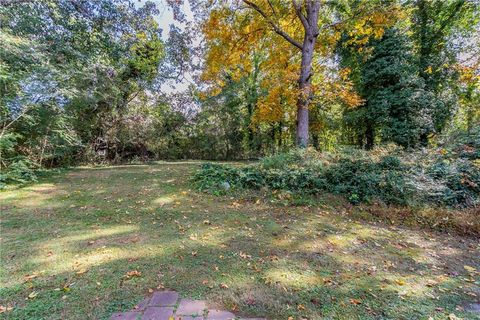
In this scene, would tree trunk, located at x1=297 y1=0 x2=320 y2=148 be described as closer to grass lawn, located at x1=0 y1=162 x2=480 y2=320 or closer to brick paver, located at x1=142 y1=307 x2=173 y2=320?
grass lawn, located at x1=0 y1=162 x2=480 y2=320

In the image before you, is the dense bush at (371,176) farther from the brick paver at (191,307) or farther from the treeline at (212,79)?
the brick paver at (191,307)

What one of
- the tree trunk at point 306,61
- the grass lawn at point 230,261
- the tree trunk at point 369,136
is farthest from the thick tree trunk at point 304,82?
the tree trunk at point 369,136

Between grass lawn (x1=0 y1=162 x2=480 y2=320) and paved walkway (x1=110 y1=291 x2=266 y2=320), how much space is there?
93 mm

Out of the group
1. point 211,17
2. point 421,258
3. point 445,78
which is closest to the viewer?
point 421,258

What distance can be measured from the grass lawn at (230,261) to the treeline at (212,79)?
3315 mm

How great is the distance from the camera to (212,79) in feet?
37.6

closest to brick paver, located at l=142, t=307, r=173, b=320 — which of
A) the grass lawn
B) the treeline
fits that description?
the grass lawn

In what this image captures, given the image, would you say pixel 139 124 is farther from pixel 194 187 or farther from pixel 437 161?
pixel 437 161

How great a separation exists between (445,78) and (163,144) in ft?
45.5

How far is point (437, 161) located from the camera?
4863mm

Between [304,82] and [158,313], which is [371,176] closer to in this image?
[304,82]

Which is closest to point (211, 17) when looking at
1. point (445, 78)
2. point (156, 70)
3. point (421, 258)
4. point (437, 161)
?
point (156, 70)

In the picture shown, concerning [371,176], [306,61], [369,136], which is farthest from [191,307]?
[369,136]

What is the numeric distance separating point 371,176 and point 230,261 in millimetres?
3466
